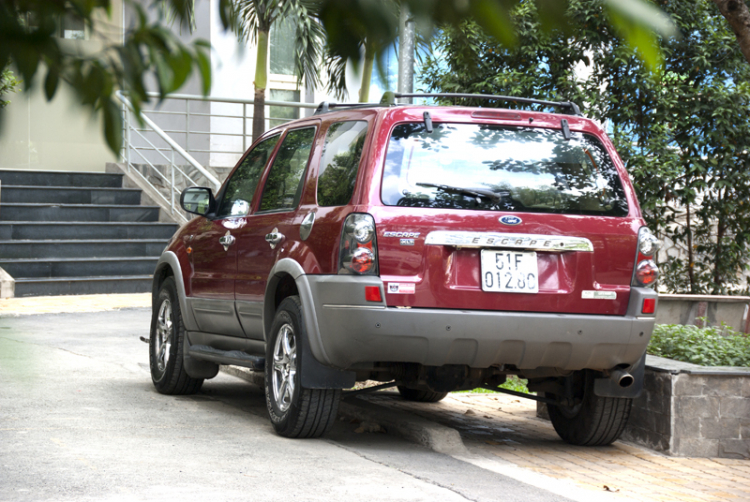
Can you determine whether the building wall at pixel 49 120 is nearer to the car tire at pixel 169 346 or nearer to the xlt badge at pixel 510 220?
the xlt badge at pixel 510 220

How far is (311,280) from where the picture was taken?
575cm

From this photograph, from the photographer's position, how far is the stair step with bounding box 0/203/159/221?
16.7 meters

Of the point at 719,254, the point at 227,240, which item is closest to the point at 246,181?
the point at 227,240

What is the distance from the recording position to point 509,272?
5.54 m

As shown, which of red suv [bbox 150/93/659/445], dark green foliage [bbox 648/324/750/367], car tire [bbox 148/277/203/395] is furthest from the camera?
car tire [bbox 148/277/203/395]

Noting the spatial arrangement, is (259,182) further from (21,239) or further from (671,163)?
(21,239)

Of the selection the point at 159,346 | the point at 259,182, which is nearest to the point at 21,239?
the point at 159,346

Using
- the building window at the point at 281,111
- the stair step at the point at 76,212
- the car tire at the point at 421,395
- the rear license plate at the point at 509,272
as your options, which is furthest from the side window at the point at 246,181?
the building window at the point at 281,111

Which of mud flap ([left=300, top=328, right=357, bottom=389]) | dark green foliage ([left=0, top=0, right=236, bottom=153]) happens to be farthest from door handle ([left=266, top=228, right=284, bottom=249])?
dark green foliage ([left=0, top=0, right=236, bottom=153])

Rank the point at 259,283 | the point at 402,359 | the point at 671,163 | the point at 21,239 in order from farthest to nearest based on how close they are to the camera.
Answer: the point at 21,239 < the point at 671,163 < the point at 259,283 < the point at 402,359

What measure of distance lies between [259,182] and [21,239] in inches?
405

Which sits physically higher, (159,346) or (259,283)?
(259,283)

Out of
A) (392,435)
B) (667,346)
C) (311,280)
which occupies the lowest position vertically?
(392,435)

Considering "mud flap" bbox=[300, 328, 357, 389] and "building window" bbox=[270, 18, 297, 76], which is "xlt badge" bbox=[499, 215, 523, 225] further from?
"building window" bbox=[270, 18, 297, 76]
